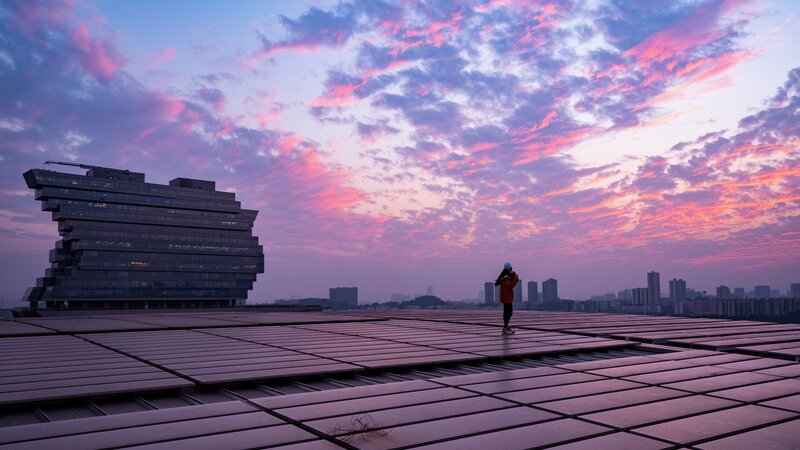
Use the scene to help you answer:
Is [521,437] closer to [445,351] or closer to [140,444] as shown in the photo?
[140,444]

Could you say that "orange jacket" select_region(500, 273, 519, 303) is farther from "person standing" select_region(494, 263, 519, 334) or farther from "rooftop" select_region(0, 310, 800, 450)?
"rooftop" select_region(0, 310, 800, 450)

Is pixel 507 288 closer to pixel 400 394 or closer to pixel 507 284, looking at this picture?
pixel 507 284

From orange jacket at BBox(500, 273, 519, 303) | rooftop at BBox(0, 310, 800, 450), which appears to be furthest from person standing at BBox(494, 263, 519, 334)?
rooftop at BBox(0, 310, 800, 450)

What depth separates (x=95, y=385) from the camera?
11.4 m

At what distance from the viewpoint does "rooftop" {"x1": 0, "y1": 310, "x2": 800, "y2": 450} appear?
25.7ft

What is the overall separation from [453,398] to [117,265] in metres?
202

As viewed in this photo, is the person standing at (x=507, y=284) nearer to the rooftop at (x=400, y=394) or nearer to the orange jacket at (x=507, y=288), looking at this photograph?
the orange jacket at (x=507, y=288)

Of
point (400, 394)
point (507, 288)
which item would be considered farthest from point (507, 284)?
point (400, 394)

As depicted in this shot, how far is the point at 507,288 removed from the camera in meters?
21.9

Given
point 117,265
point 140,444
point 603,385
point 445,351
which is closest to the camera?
point 140,444

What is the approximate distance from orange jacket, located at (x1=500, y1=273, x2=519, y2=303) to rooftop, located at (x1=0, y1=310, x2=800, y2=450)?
86.2 inches

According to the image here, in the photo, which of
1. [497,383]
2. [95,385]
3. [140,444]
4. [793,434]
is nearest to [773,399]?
[793,434]

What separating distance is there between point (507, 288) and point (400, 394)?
39.1ft

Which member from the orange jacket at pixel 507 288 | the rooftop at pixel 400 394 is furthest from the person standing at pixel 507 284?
the rooftop at pixel 400 394
